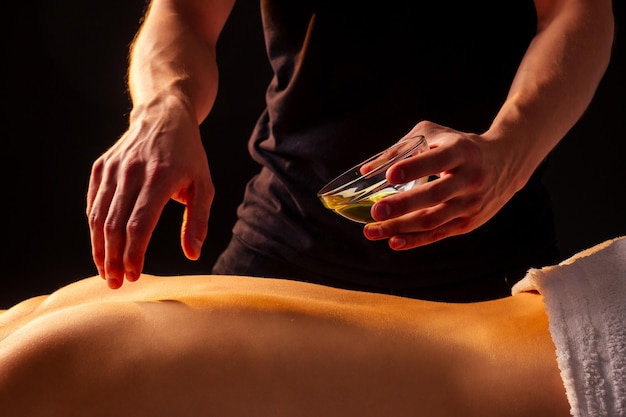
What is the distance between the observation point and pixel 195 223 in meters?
0.93

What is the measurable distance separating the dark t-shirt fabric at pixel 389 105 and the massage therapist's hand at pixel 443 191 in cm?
32

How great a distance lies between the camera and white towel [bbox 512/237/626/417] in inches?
28.4

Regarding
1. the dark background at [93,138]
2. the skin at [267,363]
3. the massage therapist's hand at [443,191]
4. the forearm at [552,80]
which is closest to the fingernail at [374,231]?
the massage therapist's hand at [443,191]

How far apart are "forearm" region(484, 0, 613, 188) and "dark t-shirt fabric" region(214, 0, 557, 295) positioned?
12 centimetres

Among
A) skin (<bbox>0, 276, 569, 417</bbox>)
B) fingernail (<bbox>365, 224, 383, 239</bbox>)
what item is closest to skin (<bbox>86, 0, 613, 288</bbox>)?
fingernail (<bbox>365, 224, 383, 239</bbox>)

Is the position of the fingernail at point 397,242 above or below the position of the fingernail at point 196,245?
below

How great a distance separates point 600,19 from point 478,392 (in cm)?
71

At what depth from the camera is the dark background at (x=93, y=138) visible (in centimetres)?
203

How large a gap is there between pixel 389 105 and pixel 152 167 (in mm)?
505

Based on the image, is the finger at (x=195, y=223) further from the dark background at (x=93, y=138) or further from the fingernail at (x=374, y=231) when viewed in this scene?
the dark background at (x=93, y=138)

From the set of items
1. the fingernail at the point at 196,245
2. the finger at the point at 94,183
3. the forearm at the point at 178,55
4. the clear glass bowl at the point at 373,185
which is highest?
the forearm at the point at 178,55

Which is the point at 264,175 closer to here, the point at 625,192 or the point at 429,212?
the point at 429,212

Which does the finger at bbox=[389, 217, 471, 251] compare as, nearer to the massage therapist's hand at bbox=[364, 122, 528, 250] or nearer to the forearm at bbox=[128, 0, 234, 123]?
the massage therapist's hand at bbox=[364, 122, 528, 250]

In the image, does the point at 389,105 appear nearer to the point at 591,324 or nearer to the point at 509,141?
the point at 509,141
